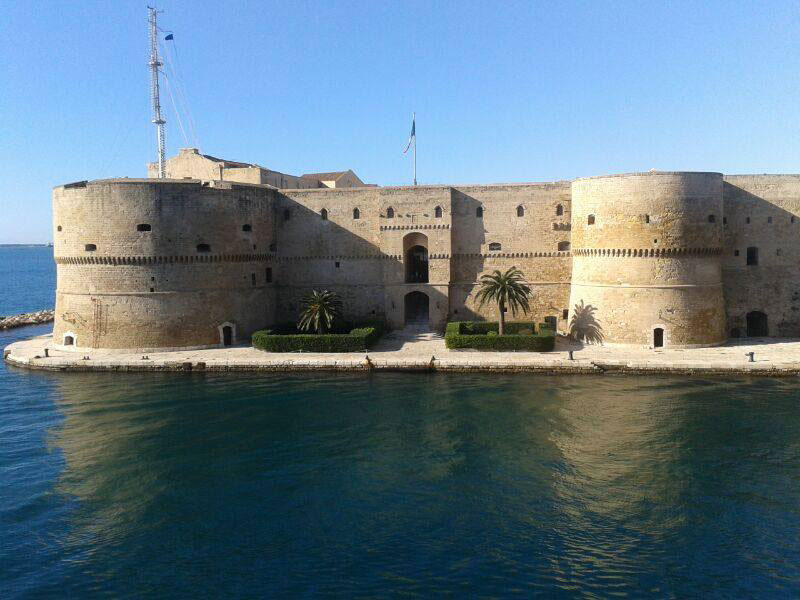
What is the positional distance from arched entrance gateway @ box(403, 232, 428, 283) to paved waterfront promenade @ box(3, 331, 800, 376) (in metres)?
8.43

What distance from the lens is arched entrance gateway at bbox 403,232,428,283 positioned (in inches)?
1574

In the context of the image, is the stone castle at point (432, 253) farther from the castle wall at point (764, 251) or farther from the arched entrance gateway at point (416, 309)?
the arched entrance gateway at point (416, 309)

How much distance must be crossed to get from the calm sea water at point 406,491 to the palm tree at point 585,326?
22.9 ft

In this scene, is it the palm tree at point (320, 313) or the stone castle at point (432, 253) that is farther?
the palm tree at point (320, 313)

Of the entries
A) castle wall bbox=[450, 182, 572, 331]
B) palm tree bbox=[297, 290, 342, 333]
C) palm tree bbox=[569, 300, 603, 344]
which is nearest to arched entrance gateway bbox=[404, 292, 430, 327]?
castle wall bbox=[450, 182, 572, 331]

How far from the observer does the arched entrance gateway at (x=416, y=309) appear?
43.6 metres

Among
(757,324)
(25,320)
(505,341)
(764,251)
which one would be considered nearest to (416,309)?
(505,341)

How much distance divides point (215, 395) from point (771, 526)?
22639 mm

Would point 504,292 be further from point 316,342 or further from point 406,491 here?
point 406,491

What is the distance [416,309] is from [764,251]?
25.4m

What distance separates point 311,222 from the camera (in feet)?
132

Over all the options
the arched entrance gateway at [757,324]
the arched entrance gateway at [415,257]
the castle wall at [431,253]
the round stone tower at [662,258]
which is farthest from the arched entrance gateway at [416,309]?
the arched entrance gateway at [757,324]

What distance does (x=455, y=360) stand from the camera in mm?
31016

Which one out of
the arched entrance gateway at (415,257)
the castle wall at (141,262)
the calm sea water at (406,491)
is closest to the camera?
the calm sea water at (406,491)
